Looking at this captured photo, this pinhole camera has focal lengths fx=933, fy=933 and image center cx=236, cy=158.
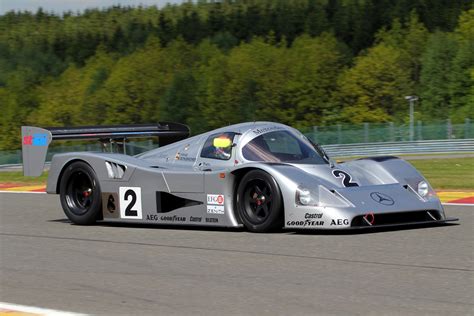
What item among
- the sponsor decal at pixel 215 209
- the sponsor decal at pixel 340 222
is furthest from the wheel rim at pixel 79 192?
the sponsor decal at pixel 340 222

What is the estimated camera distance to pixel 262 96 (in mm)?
90688

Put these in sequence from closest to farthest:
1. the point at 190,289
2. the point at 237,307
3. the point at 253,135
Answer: the point at 237,307 < the point at 190,289 < the point at 253,135

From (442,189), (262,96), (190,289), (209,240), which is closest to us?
(190,289)

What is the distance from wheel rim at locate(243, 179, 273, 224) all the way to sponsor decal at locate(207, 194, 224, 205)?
301 millimetres

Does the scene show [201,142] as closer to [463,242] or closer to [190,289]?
[463,242]

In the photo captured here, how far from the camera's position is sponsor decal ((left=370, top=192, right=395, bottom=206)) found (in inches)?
338

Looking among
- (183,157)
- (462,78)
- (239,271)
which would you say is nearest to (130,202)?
(183,157)

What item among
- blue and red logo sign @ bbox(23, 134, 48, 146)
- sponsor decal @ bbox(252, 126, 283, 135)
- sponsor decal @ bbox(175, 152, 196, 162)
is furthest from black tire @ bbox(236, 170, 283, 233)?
blue and red logo sign @ bbox(23, 134, 48, 146)

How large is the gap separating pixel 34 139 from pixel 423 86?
273ft

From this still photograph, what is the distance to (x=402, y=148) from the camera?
4203cm

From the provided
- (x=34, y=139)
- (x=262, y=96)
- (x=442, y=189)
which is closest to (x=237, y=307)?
(x=34, y=139)

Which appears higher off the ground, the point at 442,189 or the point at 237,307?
the point at 237,307

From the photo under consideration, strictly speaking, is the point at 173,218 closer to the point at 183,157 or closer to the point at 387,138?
the point at 183,157

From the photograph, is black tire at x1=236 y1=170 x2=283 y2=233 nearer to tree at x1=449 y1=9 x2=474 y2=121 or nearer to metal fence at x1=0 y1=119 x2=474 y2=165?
metal fence at x1=0 y1=119 x2=474 y2=165
